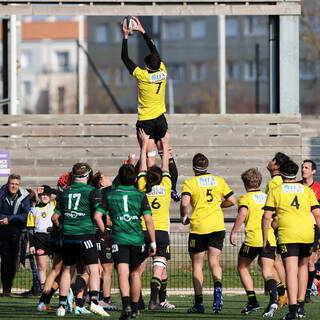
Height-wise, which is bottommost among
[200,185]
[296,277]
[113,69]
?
[296,277]

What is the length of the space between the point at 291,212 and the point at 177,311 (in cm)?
244

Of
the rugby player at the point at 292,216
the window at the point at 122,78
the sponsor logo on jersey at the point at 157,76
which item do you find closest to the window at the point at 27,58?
the window at the point at 122,78

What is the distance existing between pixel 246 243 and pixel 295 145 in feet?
30.9

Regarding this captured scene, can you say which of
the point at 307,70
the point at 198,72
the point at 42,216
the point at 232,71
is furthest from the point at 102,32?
the point at 42,216

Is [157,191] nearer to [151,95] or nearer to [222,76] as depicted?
[151,95]

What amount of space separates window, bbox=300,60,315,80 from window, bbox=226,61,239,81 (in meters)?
11.3

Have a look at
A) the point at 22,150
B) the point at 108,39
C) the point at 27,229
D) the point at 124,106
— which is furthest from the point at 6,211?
the point at 108,39

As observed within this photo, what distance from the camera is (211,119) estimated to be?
2216 centimetres

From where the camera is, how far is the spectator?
55.6 ft

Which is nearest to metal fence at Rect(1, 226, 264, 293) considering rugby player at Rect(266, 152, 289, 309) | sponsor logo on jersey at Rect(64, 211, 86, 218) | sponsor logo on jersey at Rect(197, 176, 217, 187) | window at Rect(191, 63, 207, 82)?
rugby player at Rect(266, 152, 289, 309)

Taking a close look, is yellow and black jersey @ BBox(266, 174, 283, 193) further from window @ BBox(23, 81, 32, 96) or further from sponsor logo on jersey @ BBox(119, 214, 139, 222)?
window @ BBox(23, 81, 32, 96)

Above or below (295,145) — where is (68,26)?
above

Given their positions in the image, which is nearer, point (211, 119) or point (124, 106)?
point (211, 119)

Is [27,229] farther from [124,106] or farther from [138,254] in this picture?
[124,106]
